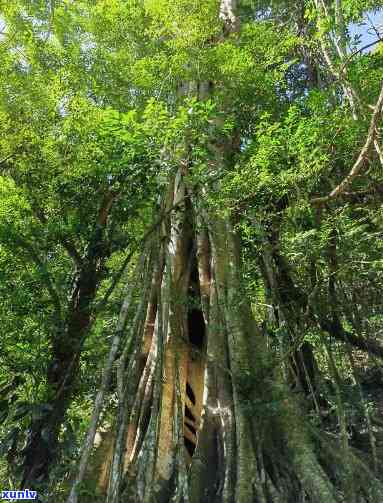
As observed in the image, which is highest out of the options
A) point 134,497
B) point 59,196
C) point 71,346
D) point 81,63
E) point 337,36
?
point 81,63

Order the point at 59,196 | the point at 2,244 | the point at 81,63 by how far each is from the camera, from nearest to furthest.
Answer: the point at 2,244 → the point at 59,196 → the point at 81,63

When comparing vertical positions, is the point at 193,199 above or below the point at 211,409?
above

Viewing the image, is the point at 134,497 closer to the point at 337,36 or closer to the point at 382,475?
the point at 382,475

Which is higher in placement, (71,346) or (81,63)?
(81,63)

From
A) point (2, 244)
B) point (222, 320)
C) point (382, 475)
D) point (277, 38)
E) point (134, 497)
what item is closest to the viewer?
point (134, 497)

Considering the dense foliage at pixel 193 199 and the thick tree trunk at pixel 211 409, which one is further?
the dense foliage at pixel 193 199

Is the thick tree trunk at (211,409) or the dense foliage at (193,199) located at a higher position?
the dense foliage at (193,199)

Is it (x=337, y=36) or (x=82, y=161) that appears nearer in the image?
(x=337, y=36)

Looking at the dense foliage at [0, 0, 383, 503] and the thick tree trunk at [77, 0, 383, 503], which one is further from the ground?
the dense foliage at [0, 0, 383, 503]

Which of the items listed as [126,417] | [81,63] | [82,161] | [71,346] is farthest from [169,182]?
[81,63]

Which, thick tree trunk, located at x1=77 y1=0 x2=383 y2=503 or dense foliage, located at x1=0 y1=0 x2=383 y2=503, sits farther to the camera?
dense foliage, located at x1=0 y1=0 x2=383 y2=503

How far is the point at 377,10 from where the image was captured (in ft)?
14.8

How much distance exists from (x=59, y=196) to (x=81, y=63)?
2.65 m

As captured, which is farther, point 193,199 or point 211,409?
point 193,199
